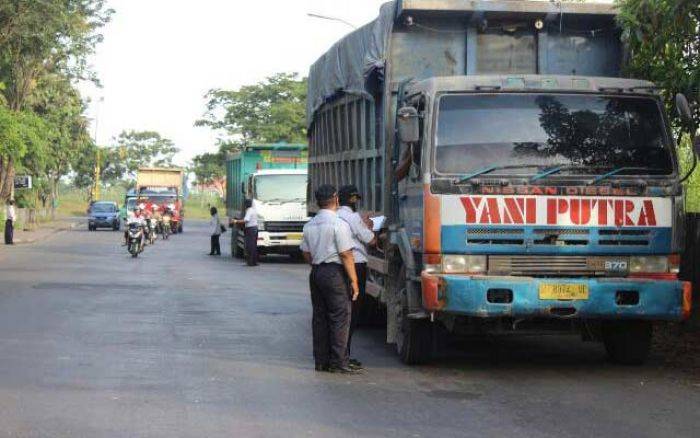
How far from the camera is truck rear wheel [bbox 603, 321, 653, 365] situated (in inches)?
437

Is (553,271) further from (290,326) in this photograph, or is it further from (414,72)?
(290,326)

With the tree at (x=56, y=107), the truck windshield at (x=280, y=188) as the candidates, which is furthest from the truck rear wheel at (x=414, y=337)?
the tree at (x=56, y=107)

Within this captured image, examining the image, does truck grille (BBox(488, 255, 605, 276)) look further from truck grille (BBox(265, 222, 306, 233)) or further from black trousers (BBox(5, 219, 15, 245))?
black trousers (BBox(5, 219, 15, 245))

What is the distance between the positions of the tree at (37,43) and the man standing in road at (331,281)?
2866cm

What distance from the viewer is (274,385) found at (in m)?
9.89

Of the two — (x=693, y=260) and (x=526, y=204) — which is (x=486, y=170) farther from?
(x=693, y=260)

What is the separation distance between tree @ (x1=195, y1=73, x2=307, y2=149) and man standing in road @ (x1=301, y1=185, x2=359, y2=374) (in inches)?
2489

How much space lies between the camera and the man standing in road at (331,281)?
10.8 meters

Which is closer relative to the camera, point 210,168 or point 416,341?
point 416,341

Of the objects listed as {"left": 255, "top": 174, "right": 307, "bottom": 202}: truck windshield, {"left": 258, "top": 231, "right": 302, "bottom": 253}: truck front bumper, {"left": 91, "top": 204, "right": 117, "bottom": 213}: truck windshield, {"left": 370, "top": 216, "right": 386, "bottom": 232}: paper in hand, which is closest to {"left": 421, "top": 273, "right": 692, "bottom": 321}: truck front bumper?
{"left": 370, "top": 216, "right": 386, "bottom": 232}: paper in hand

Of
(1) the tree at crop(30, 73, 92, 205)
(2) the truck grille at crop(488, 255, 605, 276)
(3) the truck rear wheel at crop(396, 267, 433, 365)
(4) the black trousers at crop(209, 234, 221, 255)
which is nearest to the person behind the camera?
(2) the truck grille at crop(488, 255, 605, 276)

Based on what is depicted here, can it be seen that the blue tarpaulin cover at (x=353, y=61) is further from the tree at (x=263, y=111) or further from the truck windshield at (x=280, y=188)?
the tree at (x=263, y=111)

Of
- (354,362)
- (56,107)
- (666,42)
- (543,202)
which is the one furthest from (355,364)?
(56,107)

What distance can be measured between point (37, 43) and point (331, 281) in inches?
1327
